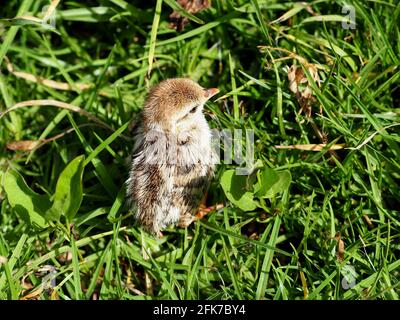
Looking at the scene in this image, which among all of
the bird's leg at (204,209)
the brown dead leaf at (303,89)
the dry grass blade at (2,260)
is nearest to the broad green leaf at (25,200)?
the dry grass blade at (2,260)

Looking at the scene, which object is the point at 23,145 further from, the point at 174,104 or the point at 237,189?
the point at 237,189

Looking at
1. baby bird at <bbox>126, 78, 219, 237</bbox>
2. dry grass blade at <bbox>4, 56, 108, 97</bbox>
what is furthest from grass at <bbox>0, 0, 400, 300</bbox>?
baby bird at <bbox>126, 78, 219, 237</bbox>

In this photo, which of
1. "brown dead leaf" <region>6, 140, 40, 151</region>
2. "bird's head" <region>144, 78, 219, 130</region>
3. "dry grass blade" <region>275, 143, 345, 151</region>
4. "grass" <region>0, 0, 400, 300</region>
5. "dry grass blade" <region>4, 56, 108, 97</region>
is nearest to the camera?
"bird's head" <region>144, 78, 219, 130</region>

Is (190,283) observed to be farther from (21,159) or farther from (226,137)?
(21,159)

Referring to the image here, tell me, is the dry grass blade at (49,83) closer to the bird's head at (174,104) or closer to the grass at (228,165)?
the grass at (228,165)

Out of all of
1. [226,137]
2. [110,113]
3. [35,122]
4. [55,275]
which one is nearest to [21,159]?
[35,122]

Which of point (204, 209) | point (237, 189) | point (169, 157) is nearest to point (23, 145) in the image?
point (169, 157)

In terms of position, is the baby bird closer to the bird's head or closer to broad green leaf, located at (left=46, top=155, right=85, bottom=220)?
the bird's head
